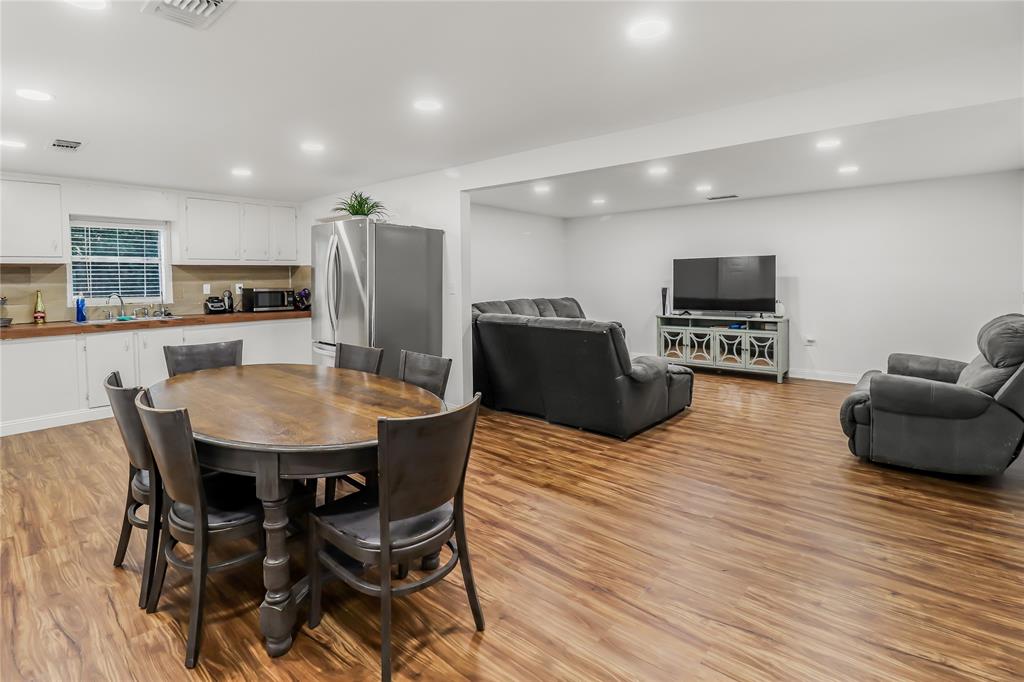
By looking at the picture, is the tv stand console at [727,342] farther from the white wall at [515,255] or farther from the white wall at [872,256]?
the white wall at [515,255]

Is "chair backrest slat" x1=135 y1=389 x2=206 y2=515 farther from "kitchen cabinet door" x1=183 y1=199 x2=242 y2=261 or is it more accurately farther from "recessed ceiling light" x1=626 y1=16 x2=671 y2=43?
"kitchen cabinet door" x1=183 y1=199 x2=242 y2=261

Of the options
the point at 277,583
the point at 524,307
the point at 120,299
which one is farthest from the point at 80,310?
the point at 277,583

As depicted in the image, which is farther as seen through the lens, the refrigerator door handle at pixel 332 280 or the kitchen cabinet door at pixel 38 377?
the refrigerator door handle at pixel 332 280

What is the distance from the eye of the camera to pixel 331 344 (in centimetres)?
532

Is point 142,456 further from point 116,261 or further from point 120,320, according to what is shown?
point 116,261

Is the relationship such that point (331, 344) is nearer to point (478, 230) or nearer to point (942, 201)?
point (478, 230)

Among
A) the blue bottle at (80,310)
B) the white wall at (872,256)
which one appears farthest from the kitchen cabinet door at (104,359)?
the white wall at (872,256)

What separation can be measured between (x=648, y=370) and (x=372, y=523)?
10.00 ft

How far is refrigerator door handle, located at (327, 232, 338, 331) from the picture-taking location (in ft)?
16.7

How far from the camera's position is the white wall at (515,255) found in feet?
25.1

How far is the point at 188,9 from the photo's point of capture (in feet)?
6.92

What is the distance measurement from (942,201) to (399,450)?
6.98 metres

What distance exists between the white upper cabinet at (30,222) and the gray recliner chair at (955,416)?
7.14 m

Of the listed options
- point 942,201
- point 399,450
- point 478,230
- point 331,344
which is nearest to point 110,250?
point 331,344
